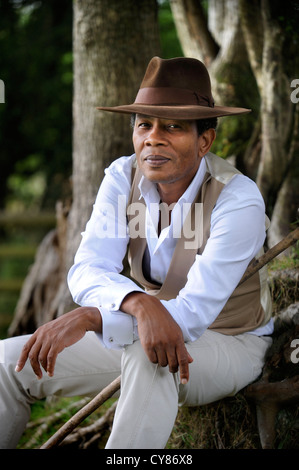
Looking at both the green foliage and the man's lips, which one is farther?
the green foliage

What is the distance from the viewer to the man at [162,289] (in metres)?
2.49

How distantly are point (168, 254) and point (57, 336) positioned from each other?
726 millimetres

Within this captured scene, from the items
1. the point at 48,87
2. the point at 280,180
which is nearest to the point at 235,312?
the point at 280,180

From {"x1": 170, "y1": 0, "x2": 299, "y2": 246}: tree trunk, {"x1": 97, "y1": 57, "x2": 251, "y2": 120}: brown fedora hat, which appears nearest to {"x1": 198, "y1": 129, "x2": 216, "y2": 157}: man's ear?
{"x1": 97, "y1": 57, "x2": 251, "y2": 120}: brown fedora hat

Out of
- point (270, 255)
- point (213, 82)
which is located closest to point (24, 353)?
point (270, 255)

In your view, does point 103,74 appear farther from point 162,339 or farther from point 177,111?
point 162,339

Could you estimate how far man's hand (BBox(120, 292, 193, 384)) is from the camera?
2445 mm

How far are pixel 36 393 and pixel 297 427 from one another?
1.17m

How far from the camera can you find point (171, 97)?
2867mm

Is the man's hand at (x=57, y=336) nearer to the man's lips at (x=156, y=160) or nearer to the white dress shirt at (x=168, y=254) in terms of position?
the white dress shirt at (x=168, y=254)

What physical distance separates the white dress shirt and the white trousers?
15 cm

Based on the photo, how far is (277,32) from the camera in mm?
3953

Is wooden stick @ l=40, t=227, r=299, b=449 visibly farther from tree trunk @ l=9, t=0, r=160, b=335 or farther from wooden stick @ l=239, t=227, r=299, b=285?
tree trunk @ l=9, t=0, r=160, b=335
